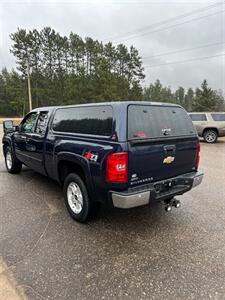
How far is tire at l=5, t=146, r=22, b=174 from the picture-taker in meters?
6.14

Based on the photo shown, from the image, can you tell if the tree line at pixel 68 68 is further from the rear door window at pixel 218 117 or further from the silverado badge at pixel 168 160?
the silverado badge at pixel 168 160

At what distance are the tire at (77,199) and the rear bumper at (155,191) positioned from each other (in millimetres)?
636

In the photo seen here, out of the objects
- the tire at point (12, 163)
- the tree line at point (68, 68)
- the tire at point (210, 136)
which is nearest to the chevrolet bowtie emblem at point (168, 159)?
the tire at point (12, 163)

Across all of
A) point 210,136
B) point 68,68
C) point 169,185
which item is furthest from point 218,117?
point 68,68

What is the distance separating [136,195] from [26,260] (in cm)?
153

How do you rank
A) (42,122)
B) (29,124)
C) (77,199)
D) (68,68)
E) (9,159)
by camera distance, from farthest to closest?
(68,68), (9,159), (29,124), (42,122), (77,199)

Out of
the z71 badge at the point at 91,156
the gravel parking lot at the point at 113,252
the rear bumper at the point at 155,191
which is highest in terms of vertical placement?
the z71 badge at the point at 91,156

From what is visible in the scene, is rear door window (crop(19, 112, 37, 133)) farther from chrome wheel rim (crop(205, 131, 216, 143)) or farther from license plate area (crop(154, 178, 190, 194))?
chrome wheel rim (crop(205, 131, 216, 143))

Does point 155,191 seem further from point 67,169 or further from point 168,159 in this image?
point 67,169

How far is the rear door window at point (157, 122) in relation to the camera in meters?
3.04

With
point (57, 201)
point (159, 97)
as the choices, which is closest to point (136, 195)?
point (57, 201)

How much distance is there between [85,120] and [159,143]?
1199 mm

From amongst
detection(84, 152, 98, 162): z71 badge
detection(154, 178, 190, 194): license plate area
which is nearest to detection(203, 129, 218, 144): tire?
detection(154, 178, 190, 194): license plate area

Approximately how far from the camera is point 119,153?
9.16 feet
